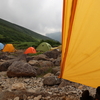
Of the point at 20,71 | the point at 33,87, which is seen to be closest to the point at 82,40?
the point at 33,87

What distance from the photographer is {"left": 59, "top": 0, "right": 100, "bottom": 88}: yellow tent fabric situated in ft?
9.21

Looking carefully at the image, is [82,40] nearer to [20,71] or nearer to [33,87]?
[33,87]

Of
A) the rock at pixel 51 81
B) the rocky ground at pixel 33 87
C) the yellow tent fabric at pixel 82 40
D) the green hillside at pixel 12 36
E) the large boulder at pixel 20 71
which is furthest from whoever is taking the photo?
the green hillside at pixel 12 36

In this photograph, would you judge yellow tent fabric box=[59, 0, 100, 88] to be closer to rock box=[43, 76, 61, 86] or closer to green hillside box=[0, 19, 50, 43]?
rock box=[43, 76, 61, 86]

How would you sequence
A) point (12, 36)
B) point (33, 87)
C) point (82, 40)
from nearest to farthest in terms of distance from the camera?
point (82, 40) < point (33, 87) < point (12, 36)

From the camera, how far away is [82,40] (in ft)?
9.88

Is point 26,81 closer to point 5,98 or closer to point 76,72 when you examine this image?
point 5,98

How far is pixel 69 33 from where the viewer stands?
317 centimetres

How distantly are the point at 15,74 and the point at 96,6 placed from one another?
6614 mm

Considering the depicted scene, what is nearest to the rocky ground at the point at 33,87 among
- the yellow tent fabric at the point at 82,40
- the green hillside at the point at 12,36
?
the yellow tent fabric at the point at 82,40

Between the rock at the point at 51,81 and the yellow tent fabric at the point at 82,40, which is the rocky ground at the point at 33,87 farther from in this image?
the yellow tent fabric at the point at 82,40

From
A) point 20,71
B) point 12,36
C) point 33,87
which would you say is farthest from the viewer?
point 12,36

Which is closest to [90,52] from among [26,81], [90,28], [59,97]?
[90,28]

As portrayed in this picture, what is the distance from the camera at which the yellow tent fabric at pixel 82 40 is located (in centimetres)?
281
